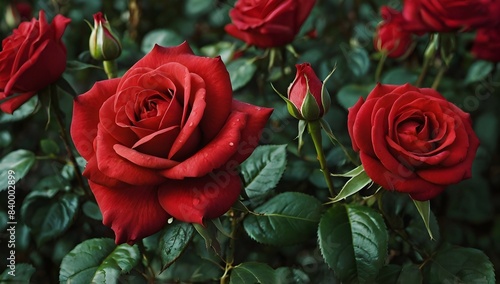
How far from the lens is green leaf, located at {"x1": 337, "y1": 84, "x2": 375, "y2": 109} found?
0.96 meters

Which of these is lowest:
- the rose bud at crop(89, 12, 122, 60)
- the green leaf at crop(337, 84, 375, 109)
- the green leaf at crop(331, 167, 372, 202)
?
the green leaf at crop(337, 84, 375, 109)

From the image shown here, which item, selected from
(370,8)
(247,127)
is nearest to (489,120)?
(370,8)

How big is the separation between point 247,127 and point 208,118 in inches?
1.5

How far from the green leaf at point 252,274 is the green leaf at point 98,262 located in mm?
121

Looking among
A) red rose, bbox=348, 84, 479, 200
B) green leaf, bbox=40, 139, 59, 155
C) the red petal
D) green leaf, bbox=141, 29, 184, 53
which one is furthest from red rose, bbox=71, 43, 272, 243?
green leaf, bbox=141, 29, 184, 53

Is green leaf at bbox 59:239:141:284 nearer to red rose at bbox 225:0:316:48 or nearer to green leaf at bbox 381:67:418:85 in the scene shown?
red rose at bbox 225:0:316:48

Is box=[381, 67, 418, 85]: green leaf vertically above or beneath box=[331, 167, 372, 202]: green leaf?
beneath

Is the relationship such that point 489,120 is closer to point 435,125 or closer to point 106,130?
point 435,125

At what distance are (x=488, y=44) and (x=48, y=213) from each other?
771 mm

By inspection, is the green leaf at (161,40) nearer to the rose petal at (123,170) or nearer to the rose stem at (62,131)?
the rose stem at (62,131)

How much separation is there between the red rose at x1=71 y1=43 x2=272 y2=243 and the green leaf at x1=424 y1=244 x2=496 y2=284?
32cm

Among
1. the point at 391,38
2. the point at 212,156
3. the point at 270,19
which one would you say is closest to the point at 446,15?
the point at 391,38

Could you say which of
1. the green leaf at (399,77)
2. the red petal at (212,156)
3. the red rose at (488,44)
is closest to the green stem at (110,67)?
the red petal at (212,156)

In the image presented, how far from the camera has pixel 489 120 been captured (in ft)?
Answer: 3.93
